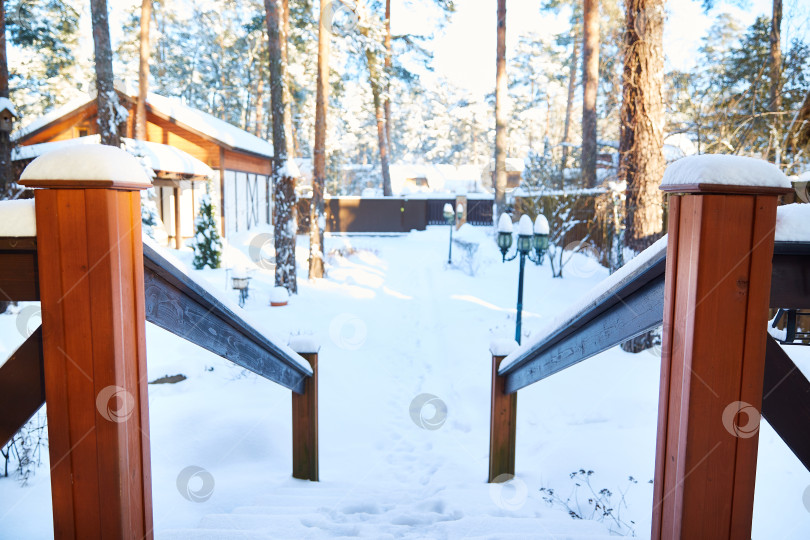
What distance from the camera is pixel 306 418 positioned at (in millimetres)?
3555

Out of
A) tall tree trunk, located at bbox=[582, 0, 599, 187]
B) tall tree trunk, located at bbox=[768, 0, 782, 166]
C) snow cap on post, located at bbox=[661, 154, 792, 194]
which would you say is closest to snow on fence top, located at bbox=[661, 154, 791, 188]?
snow cap on post, located at bbox=[661, 154, 792, 194]

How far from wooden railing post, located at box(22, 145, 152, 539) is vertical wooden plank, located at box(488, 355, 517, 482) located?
8.42 feet

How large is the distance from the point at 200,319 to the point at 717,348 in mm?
1573

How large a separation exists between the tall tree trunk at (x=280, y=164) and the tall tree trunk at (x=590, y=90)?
29.6 ft

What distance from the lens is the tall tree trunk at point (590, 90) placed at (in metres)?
15.8

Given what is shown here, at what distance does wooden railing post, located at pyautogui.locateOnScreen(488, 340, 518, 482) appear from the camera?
11.6 feet

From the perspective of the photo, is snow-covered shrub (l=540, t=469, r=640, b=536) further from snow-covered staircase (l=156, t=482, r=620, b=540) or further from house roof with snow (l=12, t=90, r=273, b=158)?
house roof with snow (l=12, t=90, r=273, b=158)

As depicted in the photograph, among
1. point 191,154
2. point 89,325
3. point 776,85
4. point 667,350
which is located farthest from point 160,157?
point 667,350

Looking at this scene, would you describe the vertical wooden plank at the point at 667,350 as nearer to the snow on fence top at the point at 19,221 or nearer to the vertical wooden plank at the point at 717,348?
the vertical wooden plank at the point at 717,348

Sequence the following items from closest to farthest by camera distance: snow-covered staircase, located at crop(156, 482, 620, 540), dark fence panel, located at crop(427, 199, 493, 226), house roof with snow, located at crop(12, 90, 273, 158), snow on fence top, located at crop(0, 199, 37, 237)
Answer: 1. snow on fence top, located at crop(0, 199, 37, 237)
2. snow-covered staircase, located at crop(156, 482, 620, 540)
3. house roof with snow, located at crop(12, 90, 273, 158)
4. dark fence panel, located at crop(427, 199, 493, 226)

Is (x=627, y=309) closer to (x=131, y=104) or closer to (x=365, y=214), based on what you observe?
(x=131, y=104)

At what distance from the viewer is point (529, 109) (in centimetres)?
4347

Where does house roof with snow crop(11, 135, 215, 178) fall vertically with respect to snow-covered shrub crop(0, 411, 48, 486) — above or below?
above

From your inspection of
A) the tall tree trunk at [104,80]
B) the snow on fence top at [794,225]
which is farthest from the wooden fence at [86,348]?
the tall tree trunk at [104,80]
